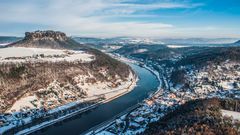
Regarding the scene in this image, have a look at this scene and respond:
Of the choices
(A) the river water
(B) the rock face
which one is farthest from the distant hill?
(A) the river water

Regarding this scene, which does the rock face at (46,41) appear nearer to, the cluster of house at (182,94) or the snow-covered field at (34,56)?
the snow-covered field at (34,56)

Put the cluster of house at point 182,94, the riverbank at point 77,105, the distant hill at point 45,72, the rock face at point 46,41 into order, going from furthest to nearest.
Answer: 1. the rock face at point 46,41
2. the distant hill at point 45,72
3. the cluster of house at point 182,94
4. the riverbank at point 77,105

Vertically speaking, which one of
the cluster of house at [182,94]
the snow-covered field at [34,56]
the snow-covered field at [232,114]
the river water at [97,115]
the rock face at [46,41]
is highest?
the rock face at [46,41]

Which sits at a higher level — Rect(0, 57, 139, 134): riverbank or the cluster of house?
the cluster of house

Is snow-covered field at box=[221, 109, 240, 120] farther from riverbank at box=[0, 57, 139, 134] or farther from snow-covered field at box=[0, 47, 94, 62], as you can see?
snow-covered field at box=[0, 47, 94, 62]

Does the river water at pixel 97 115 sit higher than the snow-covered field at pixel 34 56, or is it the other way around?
the snow-covered field at pixel 34 56

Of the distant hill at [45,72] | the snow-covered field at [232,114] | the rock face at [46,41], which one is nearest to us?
the snow-covered field at [232,114]

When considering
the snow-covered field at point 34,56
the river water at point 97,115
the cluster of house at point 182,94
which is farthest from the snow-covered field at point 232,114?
the snow-covered field at point 34,56
